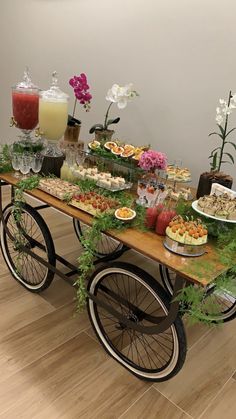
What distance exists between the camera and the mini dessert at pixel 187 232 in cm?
122

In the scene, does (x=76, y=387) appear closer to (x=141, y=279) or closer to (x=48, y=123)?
(x=141, y=279)

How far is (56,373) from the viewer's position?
153cm

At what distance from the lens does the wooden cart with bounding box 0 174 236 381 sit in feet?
4.03

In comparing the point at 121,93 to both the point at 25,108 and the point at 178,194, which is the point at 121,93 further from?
the point at 178,194

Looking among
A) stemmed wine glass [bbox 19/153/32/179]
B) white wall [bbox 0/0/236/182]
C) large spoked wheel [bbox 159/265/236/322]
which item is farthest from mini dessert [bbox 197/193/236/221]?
stemmed wine glass [bbox 19/153/32/179]

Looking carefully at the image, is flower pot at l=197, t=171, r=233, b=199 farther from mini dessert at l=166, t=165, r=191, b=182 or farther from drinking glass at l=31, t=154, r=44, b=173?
drinking glass at l=31, t=154, r=44, b=173

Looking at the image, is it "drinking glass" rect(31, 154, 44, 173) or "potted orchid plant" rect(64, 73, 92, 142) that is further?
"potted orchid plant" rect(64, 73, 92, 142)

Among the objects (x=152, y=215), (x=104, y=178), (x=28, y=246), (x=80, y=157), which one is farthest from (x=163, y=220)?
(x=28, y=246)

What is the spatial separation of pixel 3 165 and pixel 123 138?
105 centimetres

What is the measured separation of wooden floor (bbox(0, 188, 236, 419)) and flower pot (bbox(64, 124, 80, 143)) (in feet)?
3.20

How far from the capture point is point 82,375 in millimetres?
1534

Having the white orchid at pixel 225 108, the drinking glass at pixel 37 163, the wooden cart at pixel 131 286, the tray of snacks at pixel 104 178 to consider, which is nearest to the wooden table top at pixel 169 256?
the wooden cart at pixel 131 286

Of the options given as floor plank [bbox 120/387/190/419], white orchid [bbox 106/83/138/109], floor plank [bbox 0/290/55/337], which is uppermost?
white orchid [bbox 106/83/138/109]

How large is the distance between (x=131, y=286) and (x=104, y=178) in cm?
85
